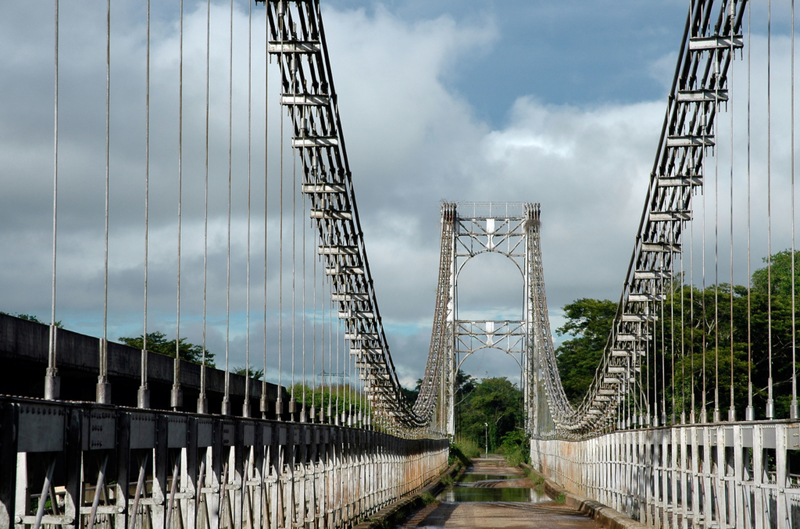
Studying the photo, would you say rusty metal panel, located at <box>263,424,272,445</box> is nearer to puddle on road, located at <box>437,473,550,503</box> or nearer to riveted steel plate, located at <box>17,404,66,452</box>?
riveted steel plate, located at <box>17,404,66,452</box>

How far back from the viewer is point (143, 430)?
1039 centimetres

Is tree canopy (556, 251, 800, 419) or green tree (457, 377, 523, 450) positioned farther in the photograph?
green tree (457, 377, 523, 450)

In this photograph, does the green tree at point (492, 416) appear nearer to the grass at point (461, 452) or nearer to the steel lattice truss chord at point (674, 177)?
the grass at point (461, 452)

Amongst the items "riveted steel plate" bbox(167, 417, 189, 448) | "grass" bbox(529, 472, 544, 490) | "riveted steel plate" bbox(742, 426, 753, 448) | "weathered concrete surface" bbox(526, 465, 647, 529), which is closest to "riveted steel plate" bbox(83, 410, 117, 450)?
"riveted steel plate" bbox(167, 417, 189, 448)

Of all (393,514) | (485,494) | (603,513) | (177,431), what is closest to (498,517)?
(393,514)

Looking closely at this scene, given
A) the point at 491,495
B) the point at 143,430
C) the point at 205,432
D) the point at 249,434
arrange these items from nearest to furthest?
1. the point at 143,430
2. the point at 205,432
3. the point at 249,434
4. the point at 491,495

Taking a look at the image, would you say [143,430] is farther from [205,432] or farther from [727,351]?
[727,351]

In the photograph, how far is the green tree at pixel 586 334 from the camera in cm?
7375

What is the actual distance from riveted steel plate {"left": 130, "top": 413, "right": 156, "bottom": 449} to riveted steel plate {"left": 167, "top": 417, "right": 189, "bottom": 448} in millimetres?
494

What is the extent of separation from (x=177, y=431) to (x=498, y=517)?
20.3 metres

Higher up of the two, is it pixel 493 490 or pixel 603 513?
pixel 603 513

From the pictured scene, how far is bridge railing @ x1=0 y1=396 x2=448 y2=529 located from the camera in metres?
8.34

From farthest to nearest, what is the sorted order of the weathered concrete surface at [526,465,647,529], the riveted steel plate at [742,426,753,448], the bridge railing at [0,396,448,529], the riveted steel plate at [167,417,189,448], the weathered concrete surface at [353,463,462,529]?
the weathered concrete surface at [353,463,462,529] < the weathered concrete surface at [526,465,647,529] < the riveted steel plate at [742,426,753,448] < the riveted steel plate at [167,417,189,448] < the bridge railing at [0,396,448,529]

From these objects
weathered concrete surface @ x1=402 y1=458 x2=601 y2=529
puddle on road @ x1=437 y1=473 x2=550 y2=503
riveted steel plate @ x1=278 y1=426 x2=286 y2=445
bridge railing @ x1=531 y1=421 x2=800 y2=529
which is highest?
riveted steel plate @ x1=278 y1=426 x2=286 y2=445
